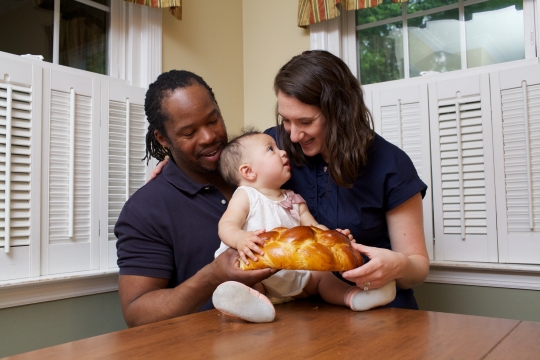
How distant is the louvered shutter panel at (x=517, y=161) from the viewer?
189 centimetres

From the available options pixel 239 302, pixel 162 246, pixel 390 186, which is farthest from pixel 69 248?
pixel 390 186

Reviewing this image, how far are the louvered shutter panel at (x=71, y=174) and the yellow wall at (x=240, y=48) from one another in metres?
0.69

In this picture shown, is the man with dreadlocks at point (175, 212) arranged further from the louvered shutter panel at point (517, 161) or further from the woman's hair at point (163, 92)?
the louvered shutter panel at point (517, 161)

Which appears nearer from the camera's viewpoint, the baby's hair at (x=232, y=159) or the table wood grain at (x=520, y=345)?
the table wood grain at (x=520, y=345)

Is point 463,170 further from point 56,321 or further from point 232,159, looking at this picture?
point 56,321

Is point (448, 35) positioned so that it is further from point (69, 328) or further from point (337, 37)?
Result: point (69, 328)

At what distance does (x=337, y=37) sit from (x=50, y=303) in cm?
182

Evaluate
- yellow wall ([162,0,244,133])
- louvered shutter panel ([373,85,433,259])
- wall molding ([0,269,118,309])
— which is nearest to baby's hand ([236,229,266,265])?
Answer: wall molding ([0,269,118,309])

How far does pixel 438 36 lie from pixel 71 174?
1782mm

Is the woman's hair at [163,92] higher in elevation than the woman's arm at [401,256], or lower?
higher

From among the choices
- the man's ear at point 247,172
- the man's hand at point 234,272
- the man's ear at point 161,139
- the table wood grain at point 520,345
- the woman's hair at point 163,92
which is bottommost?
the table wood grain at point 520,345

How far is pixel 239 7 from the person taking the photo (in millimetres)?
2873

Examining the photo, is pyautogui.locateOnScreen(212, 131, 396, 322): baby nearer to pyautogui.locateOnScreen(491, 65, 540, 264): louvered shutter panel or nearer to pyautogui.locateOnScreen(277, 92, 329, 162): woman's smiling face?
pyautogui.locateOnScreen(277, 92, 329, 162): woman's smiling face

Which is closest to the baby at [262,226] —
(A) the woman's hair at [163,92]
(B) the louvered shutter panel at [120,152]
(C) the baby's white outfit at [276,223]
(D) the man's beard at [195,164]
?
(C) the baby's white outfit at [276,223]
